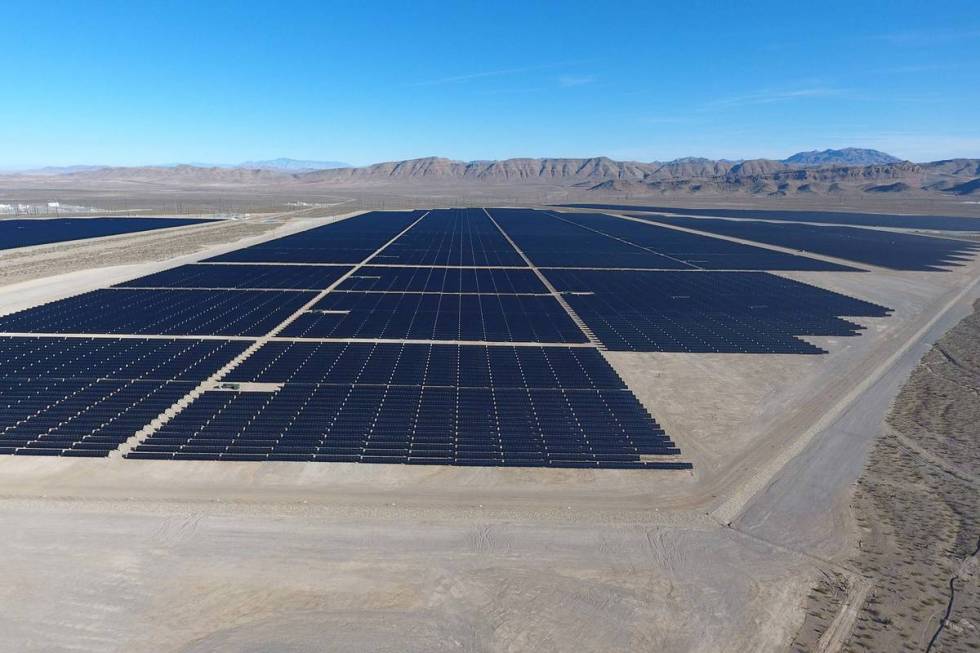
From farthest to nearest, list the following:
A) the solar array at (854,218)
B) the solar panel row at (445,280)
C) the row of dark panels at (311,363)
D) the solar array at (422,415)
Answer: the solar array at (854,218)
the solar panel row at (445,280)
the row of dark panels at (311,363)
the solar array at (422,415)

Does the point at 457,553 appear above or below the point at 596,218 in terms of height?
below

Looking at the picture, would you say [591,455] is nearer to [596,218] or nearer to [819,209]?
[596,218]

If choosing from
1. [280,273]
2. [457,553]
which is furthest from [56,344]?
[457,553]

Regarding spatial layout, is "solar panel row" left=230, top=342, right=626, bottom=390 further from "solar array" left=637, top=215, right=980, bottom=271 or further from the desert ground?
"solar array" left=637, top=215, right=980, bottom=271

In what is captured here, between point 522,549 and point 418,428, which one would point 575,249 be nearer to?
point 418,428

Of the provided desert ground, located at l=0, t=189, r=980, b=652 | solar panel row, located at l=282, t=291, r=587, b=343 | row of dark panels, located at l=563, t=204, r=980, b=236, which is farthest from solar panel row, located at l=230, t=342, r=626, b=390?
row of dark panels, located at l=563, t=204, r=980, b=236

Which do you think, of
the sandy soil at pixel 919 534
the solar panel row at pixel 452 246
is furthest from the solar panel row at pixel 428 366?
the solar panel row at pixel 452 246

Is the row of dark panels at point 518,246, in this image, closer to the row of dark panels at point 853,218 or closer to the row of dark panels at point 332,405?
the row of dark panels at point 332,405
